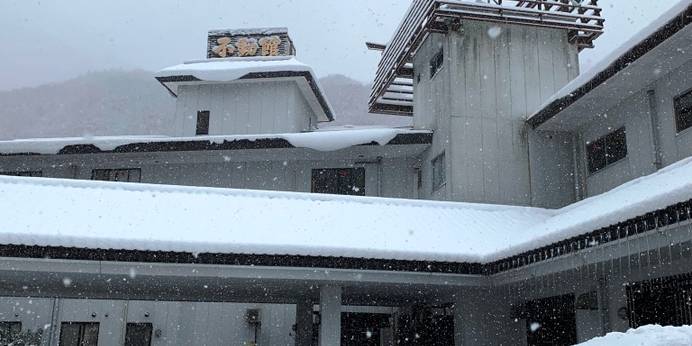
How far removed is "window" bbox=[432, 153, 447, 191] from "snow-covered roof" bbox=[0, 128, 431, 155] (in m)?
0.88

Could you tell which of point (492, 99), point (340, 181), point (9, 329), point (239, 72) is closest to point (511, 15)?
point (492, 99)

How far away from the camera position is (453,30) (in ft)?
54.9

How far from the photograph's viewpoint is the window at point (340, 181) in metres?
18.4

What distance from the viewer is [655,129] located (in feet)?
40.7

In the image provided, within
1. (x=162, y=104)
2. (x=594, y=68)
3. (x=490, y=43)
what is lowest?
(x=594, y=68)

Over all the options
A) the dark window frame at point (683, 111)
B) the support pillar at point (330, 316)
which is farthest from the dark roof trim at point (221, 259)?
the dark window frame at point (683, 111)

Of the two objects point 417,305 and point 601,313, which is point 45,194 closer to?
point 417,305

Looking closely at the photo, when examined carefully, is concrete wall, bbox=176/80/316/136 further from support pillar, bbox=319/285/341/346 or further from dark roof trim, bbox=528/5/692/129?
support pillar, bbox=319/285/341/346

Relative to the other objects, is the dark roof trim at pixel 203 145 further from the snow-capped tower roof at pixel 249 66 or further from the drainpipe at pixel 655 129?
the drainpipe at pixel 655 129

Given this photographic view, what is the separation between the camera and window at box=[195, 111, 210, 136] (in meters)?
20.2

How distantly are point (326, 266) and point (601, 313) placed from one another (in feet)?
15.3

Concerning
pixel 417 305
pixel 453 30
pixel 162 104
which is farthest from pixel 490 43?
pixel 162 104

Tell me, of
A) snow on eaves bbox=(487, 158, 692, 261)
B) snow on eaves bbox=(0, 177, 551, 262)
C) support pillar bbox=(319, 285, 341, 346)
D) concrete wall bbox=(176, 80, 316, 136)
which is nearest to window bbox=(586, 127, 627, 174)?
snow on eaves bbox=(487, 158, 692, 261)

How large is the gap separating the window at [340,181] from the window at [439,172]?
2330 mm
